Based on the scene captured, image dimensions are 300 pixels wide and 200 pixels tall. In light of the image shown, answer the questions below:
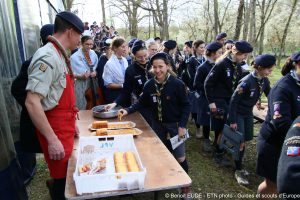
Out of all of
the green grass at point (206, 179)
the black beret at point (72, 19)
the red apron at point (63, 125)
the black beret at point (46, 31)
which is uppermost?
the black beret at point (72, 19)

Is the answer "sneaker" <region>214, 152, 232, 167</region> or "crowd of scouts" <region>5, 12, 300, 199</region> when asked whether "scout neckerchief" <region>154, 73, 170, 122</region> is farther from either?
"sneaker" <region>214, 152, 232, 167</region>

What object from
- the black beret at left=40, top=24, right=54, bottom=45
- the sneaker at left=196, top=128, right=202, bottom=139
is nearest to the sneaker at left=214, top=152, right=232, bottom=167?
the sneaker at left=196, top=128, right=202, bottom=139

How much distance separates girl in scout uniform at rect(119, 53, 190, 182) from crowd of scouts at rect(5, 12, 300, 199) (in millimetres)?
12

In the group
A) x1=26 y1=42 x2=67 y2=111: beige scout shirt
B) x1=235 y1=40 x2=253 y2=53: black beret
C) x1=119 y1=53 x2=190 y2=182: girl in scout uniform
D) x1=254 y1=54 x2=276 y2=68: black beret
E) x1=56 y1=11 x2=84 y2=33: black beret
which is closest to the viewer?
x1=26 y1=42 x2=67 y2=111: beige scout shirt

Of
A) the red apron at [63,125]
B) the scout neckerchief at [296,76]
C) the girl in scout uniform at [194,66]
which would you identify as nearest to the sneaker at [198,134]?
the girl in scout uniform at [194,66]

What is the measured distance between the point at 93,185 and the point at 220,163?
10.3 feet

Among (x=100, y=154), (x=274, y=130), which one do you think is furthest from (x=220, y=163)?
(x=100, y=154)

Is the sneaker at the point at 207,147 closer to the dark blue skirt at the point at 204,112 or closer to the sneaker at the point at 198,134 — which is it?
the dark blue skirt at the point at 204,112

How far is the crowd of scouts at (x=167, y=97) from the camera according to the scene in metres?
2.10

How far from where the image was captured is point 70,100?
2328 millimetres

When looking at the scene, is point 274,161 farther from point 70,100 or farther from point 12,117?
point 12,117

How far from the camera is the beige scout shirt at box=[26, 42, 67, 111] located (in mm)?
2039

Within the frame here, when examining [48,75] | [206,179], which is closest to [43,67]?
[48,75]

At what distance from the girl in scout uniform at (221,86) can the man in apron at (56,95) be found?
2.54 metres
